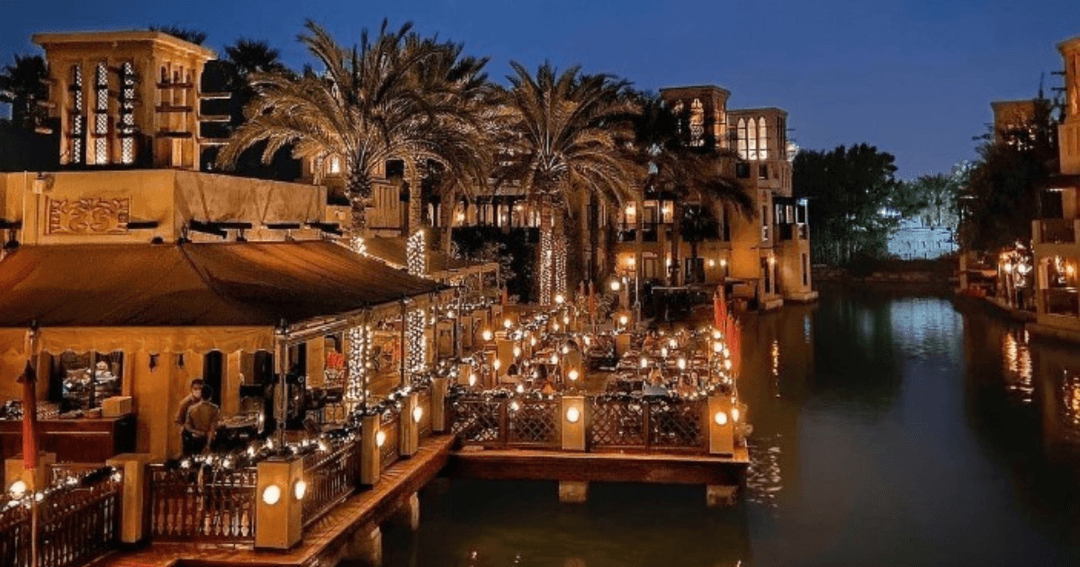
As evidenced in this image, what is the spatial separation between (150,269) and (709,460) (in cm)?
910

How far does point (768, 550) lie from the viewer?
1376 centimetres

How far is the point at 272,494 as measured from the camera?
33.0 ft

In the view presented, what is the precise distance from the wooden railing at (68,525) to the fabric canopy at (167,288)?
80.0 inches

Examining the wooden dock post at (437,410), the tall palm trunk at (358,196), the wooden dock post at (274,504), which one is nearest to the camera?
the wooden dock post at (274,504)

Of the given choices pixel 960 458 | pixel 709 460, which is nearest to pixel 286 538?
pixel 709 460

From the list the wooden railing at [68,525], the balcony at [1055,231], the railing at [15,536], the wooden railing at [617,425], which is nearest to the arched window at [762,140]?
the balcony at [1055,231]

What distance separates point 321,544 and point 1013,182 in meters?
49.4

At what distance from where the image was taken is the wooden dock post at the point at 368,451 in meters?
12.6

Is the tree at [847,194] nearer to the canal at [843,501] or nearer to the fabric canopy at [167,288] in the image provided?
the canal at [843,501]

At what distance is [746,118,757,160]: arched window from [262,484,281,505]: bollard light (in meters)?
58.5

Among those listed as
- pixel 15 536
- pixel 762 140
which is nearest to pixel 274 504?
pixel 15 536

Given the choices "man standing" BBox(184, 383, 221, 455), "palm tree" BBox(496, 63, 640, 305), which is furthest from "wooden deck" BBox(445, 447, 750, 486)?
"palm tree" BBox(496, 63, 640, 305)

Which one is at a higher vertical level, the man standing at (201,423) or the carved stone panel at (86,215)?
the carved stone panel at (86,215)

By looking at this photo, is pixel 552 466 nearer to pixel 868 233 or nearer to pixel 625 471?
pixel 625 471
